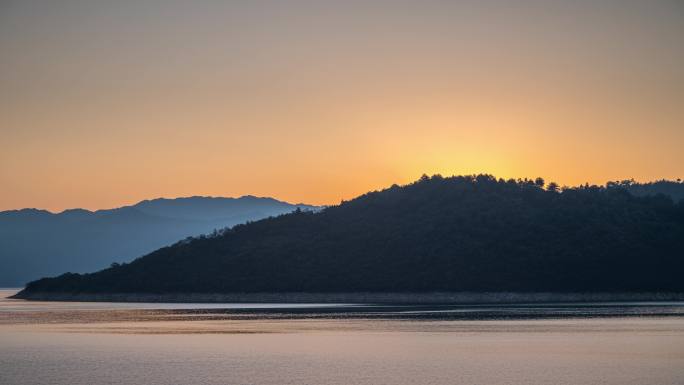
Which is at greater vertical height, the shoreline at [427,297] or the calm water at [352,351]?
the shoreline at [427,297]

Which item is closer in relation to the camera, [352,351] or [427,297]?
[352,351]

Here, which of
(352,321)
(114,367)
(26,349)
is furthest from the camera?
(352,321)

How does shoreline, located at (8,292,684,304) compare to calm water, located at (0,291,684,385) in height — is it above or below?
above

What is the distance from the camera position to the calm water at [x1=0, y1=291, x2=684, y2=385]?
184 ft

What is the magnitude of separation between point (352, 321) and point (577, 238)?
100 metres

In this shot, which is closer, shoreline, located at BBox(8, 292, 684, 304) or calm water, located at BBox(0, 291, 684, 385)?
calm water, located at BBox(0, 291, 684, 385)

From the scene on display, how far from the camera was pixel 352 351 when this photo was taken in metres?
71.2

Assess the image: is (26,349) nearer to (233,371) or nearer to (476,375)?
(233,371)

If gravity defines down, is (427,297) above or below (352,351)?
above

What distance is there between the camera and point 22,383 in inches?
2130

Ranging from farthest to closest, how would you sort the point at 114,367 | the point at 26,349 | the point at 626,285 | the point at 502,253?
1. the point at 502,253
2. the point at 626,285
3. the point at 26,349
4. the point at 114,367

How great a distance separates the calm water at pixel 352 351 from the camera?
2211 inches

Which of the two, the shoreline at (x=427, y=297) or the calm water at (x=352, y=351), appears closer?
the calm water at (x=352, y=351)

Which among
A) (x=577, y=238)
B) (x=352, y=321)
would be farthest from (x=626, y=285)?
(x=352, y=321)
